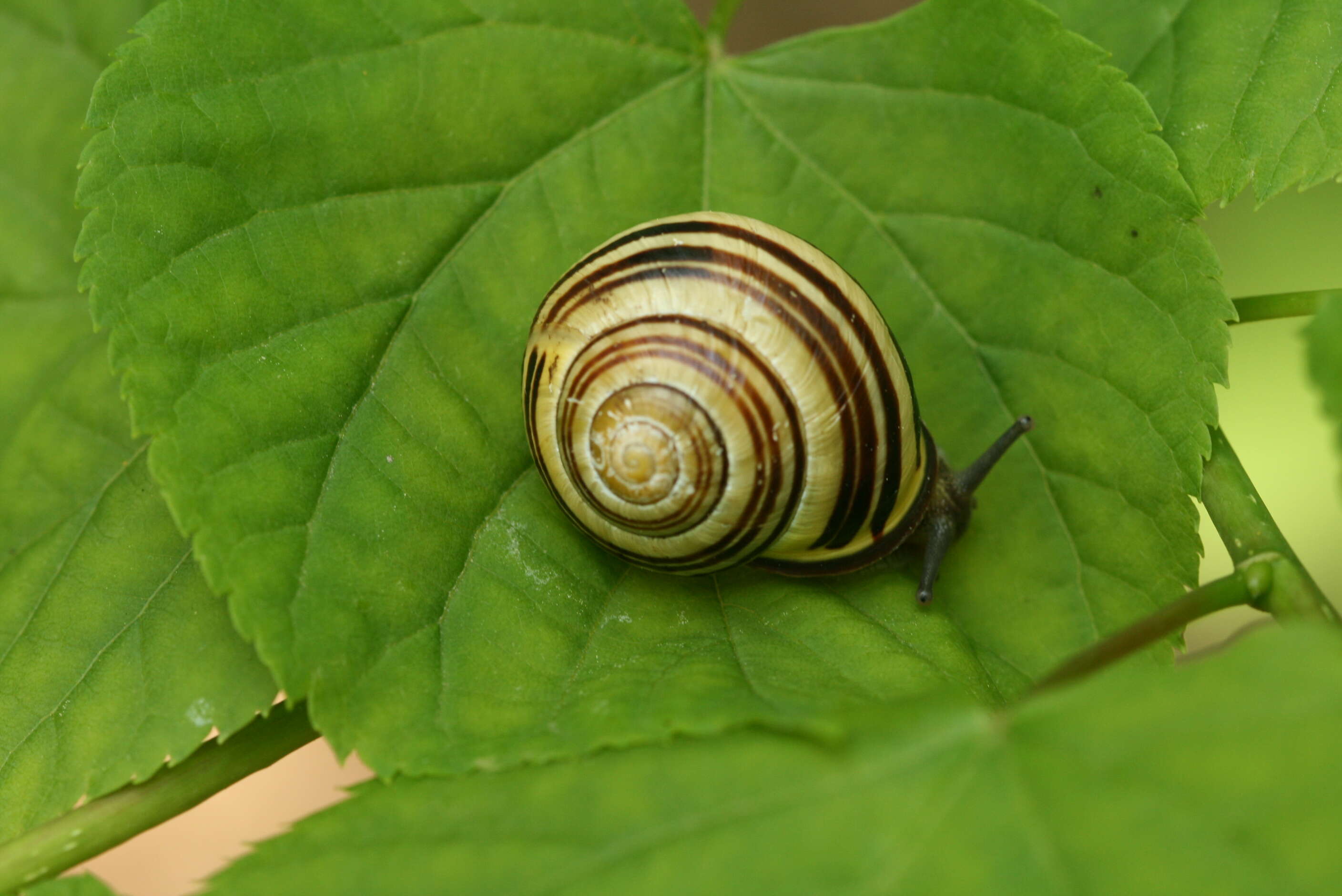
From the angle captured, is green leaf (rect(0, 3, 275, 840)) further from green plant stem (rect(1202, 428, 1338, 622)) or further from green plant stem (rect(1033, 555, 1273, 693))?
green plant stem (rect(1202, 428, 1338, 622))

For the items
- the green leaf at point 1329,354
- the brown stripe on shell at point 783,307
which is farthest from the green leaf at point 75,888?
the green leaf at point 1329,354

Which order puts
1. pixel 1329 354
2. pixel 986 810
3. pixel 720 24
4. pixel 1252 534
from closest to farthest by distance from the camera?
pixel 986 810 → pixel 1329 354 → pixel 1252 534 → pixel 720 24

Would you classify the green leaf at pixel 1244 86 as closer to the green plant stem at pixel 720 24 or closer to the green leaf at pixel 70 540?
the green plant stem at pixel 720 24

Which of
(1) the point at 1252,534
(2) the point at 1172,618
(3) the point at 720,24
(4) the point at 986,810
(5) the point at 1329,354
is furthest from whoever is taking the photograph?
(3) the point at 720,24

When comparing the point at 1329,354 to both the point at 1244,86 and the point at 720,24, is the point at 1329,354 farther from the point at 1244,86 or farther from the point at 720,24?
the point at 720,24

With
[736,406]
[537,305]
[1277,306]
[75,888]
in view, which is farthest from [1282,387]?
[75,888]

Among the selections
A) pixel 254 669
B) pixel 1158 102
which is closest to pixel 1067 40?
pixel 1158 102

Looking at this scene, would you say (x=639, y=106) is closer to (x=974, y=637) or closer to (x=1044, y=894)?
(x=974, y=637)
